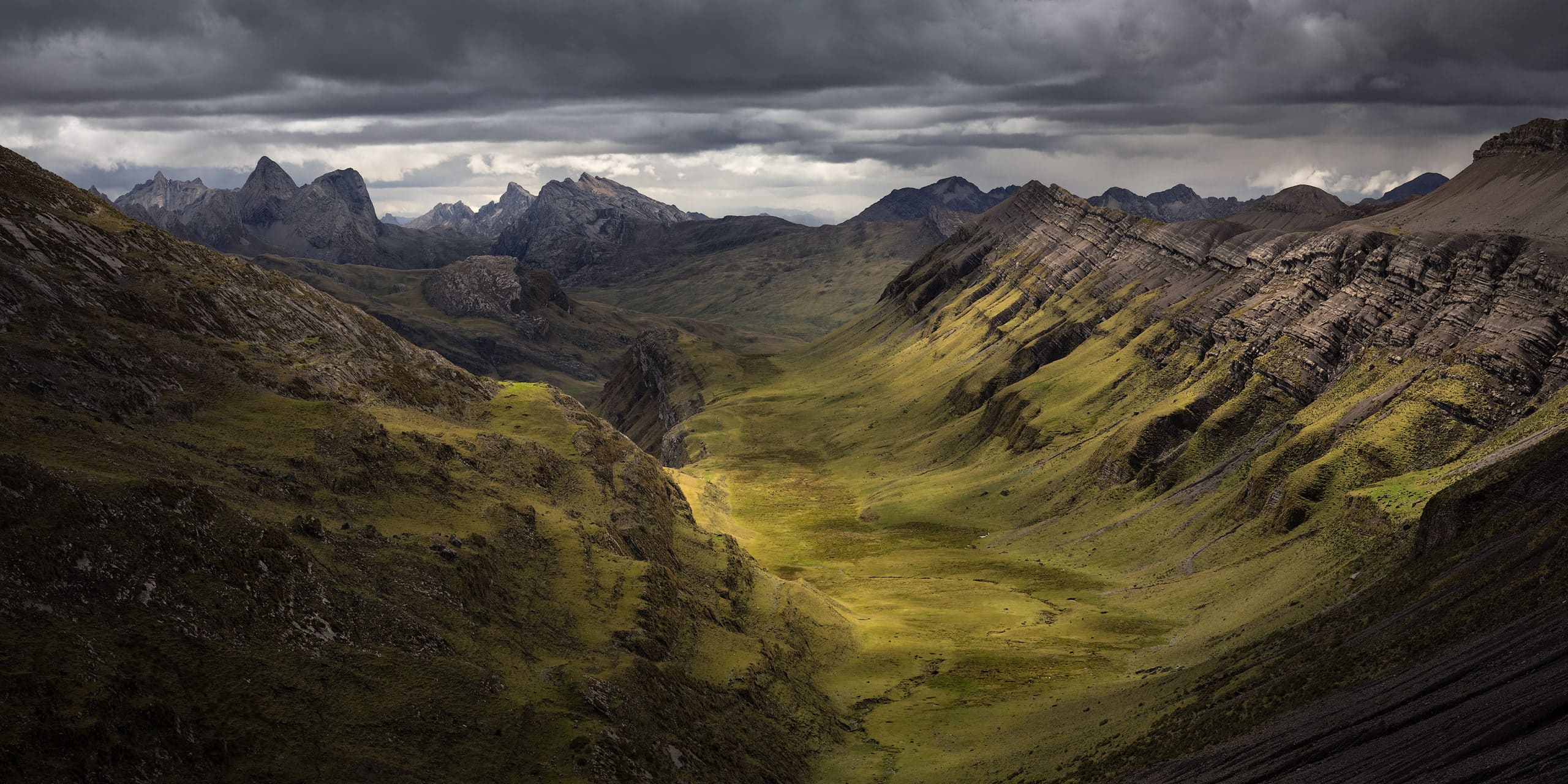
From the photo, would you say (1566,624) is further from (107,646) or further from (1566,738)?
(107,646)

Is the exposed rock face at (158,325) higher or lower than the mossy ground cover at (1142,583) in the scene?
higher

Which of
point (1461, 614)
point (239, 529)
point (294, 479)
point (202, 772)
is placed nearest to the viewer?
point (202, 772)

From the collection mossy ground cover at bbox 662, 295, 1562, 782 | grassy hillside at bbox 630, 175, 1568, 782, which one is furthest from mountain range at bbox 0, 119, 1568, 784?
mossy ground cover at bbox 662, 295, 1562, 782

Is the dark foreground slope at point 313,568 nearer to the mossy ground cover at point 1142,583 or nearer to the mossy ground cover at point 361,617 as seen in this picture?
the mossy ground cover at point 361,617

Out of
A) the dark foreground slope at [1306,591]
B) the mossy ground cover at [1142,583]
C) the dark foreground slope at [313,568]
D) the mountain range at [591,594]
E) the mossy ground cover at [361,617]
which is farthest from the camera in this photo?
the mossy ground cover at [1142,583]

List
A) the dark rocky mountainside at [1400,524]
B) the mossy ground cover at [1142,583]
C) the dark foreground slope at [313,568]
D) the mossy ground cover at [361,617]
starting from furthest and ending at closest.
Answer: the mossy ground cover at [1142,583] < the dark rocky mountainside at [1400,524] < the dark foreground slope at [313,568] < the mossy ground cover at [361,617]

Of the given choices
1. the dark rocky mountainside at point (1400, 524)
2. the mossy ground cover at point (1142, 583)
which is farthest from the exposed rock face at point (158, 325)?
the dark rocky mountainside at point (1400, 524)

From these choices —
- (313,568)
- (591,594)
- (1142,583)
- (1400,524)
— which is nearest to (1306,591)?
(1400,524)

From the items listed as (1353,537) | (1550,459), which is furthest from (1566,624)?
(1353,537)
